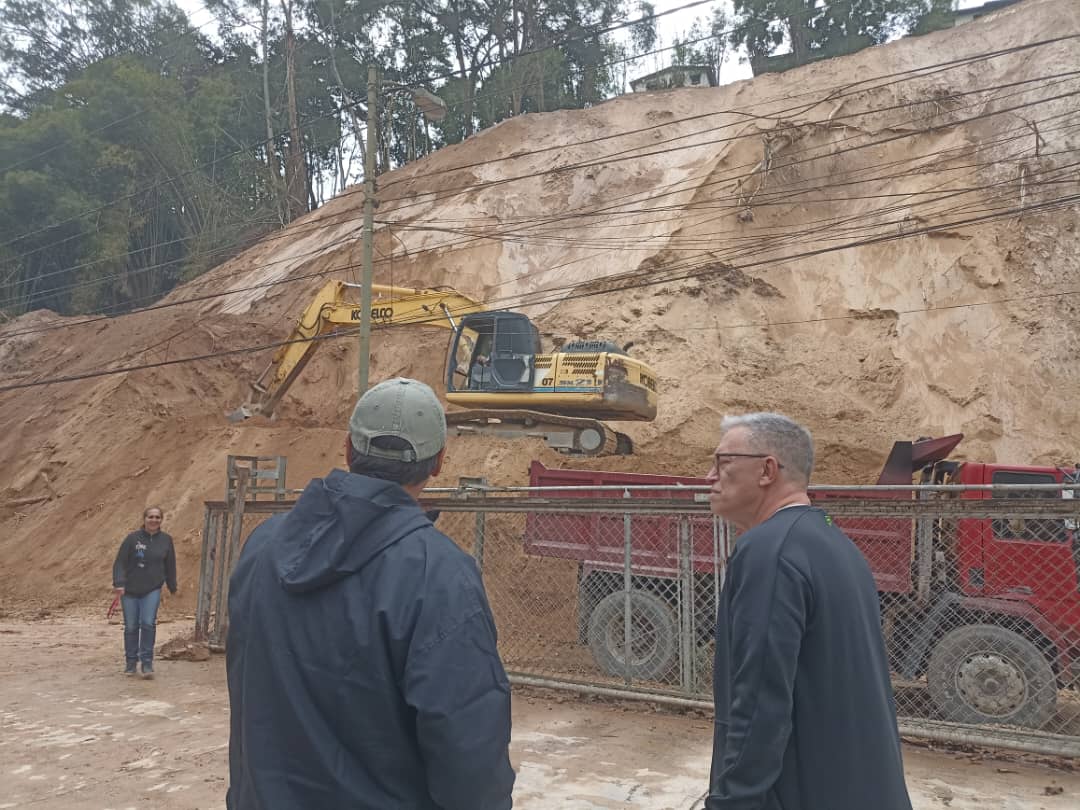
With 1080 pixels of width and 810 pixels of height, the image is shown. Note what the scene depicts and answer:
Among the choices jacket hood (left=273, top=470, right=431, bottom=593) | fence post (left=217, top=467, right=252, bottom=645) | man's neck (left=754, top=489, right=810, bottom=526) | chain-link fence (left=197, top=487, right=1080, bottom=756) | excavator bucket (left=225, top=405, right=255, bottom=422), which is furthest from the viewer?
excavator bucket (left=225, top=405, right=255, bottom=422)

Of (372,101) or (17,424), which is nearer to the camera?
(372,101)

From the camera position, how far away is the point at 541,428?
56.2 ft

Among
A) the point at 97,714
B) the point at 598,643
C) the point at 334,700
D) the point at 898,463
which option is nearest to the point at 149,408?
the point at 97,714

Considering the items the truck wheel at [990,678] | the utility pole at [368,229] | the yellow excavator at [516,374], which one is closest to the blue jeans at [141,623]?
the utility pole at [368,229]

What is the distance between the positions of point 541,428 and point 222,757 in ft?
36.7

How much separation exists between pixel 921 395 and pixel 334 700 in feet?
68.1

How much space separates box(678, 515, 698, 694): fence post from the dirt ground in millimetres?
408

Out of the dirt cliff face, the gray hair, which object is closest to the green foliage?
the dirt cliff face

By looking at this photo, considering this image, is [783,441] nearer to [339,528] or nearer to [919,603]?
[339,528]

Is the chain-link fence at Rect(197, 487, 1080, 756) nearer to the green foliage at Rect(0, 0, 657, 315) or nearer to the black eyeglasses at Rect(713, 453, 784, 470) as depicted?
the black eyeglasses at Rect(713, 453, 784, 470)

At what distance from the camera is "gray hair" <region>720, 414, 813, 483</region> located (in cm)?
260

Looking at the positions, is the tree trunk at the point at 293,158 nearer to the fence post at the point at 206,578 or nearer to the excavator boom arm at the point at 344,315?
the excavator boom arm at the point at 344,315

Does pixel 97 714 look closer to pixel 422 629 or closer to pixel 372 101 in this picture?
pixel 422 629

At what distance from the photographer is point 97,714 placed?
25.6ft
